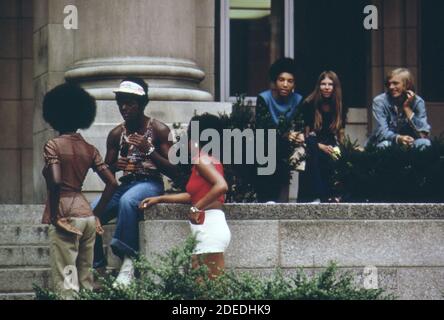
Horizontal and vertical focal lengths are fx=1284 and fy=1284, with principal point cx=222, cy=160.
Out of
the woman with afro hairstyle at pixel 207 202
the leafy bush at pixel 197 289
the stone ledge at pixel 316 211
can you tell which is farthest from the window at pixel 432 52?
the leafy bush at pixel 197 289

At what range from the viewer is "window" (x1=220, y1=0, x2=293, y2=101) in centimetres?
1889

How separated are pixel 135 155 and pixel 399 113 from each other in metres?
3.12

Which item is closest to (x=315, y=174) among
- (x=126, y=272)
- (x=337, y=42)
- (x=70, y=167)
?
(x=126, y=272)

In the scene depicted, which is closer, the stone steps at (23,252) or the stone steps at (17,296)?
the stone steps at (17,296)

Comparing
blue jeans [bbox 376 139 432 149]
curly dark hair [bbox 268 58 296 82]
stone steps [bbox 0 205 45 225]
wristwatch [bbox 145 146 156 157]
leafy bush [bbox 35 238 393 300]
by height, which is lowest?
leafy bush [bbox 35 238 393 300]

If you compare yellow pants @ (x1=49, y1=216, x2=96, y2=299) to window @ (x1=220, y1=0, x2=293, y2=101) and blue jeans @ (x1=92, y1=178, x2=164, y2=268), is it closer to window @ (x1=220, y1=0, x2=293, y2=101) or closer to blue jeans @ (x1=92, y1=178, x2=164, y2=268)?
blue jeans @ (x1=92, y1=178, x2=164, y2=268)

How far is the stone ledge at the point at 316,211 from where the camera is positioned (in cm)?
1258

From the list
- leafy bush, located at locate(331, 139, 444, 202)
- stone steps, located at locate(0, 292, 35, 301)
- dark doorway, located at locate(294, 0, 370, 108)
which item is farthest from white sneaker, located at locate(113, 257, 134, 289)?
dark doorway, located at locate(294, 0, 370, 108)

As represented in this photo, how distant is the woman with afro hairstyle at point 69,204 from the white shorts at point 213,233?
93 centimetres

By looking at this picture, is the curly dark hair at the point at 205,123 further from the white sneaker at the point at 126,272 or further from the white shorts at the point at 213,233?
the white sneaker at the point at 126,272

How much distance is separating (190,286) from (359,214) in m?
3.07

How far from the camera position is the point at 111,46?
15602mm

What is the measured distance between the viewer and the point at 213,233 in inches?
467
